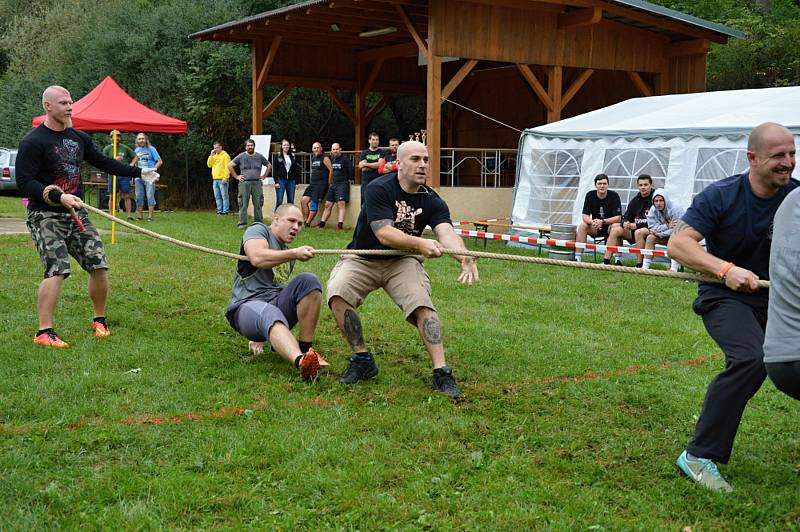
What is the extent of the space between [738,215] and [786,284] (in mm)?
810

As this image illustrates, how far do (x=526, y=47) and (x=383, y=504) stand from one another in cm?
1460

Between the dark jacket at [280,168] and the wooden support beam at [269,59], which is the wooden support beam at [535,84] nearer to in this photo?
the dark jacket at [280,168]

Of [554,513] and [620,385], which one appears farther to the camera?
[620,385]

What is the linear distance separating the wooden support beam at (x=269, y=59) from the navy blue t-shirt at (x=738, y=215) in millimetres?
17357

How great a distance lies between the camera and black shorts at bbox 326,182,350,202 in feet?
58.9

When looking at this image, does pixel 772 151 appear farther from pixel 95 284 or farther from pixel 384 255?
pixel 95 284

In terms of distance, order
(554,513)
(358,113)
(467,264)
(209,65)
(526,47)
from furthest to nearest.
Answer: (209,65) → (358,113) → (526,47) → (467,264) → (554,513)

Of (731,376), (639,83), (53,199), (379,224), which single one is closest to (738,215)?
(731,376)

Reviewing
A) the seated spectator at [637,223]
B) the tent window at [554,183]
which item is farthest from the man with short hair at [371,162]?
the seated spectator at [637,223]

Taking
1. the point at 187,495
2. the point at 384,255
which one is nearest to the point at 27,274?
the point at 384,255

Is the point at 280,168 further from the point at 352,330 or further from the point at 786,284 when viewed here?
the point at 786,284

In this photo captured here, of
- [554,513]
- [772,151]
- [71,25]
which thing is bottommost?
[554,513]

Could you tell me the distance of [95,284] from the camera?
7.35 meters

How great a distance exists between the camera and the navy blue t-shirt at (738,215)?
4352 millimetres
